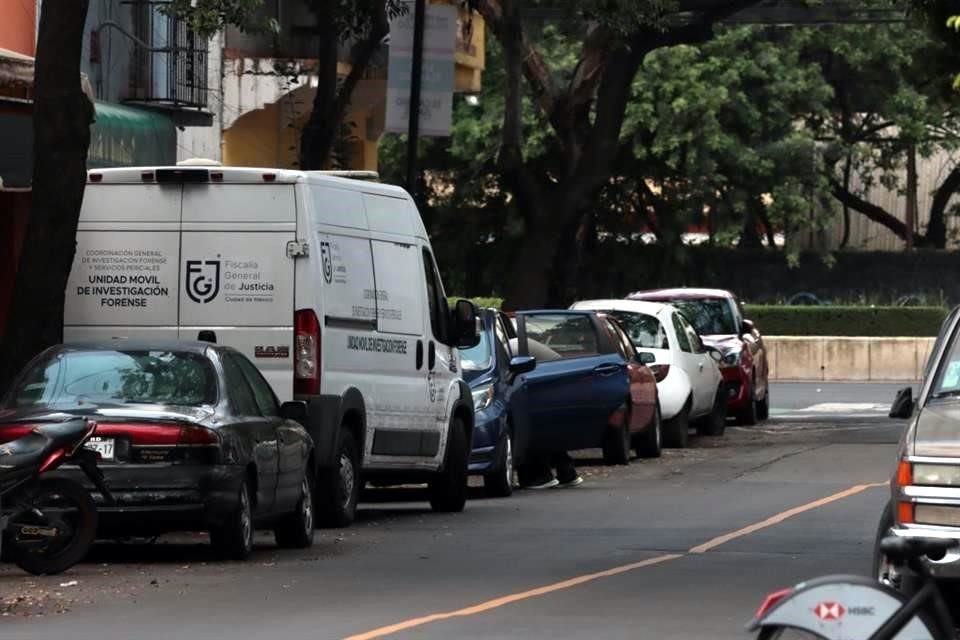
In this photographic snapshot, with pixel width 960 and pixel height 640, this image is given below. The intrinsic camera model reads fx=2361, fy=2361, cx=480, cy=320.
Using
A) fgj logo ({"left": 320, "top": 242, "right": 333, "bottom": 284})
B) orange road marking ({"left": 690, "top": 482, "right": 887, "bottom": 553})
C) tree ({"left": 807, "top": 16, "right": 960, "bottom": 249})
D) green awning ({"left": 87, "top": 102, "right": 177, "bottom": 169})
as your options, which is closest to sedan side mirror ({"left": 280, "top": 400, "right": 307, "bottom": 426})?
fgj logo ({"left": 320, "top": 242, "right": 333, "bottom": 284})

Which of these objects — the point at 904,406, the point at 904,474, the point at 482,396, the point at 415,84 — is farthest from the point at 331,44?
the point at 904,474

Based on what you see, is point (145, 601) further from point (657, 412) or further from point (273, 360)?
point (657, 412)

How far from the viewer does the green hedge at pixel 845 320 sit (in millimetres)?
49312

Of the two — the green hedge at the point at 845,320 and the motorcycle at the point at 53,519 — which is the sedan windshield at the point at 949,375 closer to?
the motorcycle at the point at 53,519

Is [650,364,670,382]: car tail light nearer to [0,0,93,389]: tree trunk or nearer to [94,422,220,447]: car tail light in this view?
[0,0,93,389]: tree trunk

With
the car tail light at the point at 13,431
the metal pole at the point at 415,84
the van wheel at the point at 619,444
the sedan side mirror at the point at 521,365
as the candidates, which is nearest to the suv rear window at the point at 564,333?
the van wheel at the point at 619,444

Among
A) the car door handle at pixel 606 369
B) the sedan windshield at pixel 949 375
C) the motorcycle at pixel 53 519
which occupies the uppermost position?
the sedan windshield at pixel 949 375

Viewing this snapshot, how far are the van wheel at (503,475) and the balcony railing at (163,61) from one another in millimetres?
8552

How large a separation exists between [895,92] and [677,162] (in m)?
6.12

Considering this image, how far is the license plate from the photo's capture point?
14062 mm

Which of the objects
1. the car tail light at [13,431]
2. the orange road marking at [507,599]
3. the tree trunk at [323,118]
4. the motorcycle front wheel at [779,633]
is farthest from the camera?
the tree trunk at [323,118]

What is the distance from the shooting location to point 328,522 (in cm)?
1764

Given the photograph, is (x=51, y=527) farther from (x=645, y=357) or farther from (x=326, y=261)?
(x=645, y=357)

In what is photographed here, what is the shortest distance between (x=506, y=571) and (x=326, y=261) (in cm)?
368
